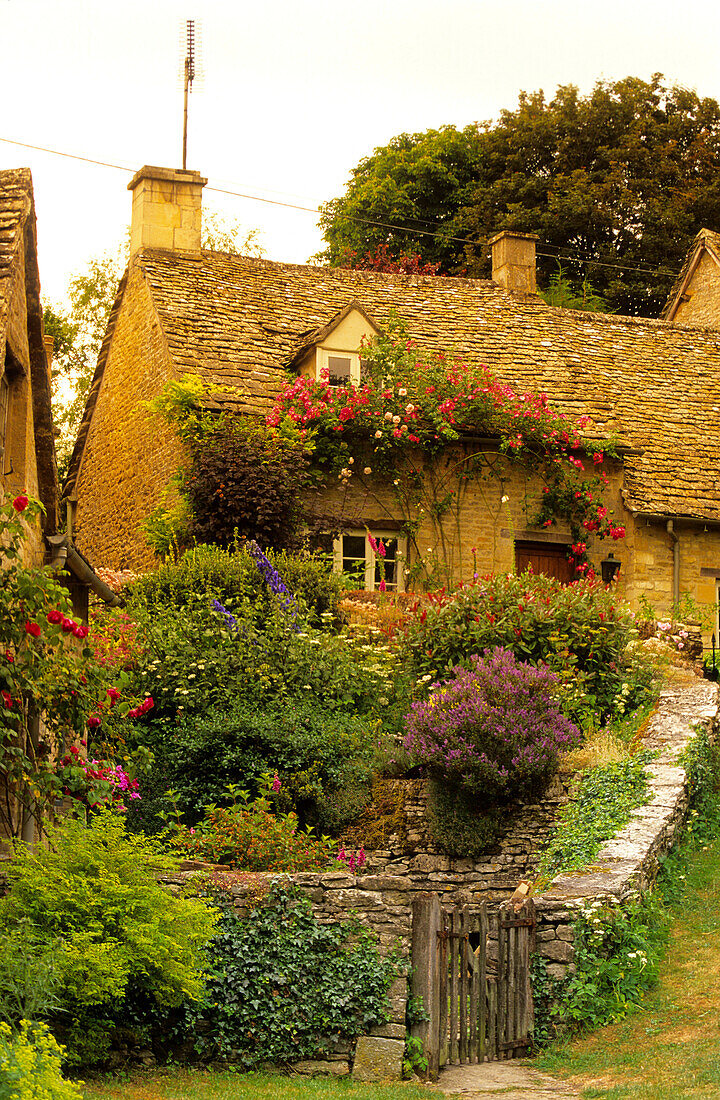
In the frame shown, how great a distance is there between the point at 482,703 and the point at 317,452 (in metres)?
7.02

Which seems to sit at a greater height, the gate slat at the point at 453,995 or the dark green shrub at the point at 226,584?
the dark green shrub at the point at 226,584

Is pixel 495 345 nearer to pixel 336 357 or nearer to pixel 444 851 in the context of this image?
pixel 336 357

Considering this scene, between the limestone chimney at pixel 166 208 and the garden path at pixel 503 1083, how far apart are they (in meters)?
16.2

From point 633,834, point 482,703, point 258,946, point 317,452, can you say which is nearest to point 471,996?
point 258,946

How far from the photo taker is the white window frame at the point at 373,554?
18.6 meters

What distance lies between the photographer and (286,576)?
16.0 metres

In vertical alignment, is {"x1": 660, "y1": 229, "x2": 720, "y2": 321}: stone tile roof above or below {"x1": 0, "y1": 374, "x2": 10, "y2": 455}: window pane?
above

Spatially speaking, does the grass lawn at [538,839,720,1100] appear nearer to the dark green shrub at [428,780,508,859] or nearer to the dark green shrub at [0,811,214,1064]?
the dark green shrub at [428,780,508,859]

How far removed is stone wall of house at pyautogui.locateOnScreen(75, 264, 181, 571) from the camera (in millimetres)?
19516

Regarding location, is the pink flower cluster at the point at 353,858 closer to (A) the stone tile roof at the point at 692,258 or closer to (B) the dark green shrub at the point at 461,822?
(B) the dark green shrub at the point at 461,822

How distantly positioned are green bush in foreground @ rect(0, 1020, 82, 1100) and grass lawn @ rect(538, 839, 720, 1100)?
11.8 feet

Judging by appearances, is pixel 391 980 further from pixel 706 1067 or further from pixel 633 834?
pixel 633 834

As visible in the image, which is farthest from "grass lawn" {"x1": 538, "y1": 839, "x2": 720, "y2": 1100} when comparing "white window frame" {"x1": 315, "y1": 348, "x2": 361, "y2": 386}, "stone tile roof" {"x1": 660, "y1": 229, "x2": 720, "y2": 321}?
"stone tile roof" {"x1": 660, "y1": 229, "x2": 720, "y2": 321}

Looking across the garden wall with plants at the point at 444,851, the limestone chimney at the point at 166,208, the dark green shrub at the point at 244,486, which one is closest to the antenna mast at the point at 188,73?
the limestone chimney at the point at 166,208
